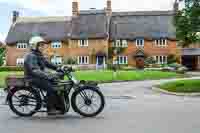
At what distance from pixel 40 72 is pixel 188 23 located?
1426cm

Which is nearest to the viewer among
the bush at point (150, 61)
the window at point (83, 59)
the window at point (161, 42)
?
the bush at point (150, 61)

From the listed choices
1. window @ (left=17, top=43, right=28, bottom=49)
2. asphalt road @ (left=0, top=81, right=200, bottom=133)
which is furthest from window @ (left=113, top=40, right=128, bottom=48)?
asphalt road @ (left=0, top=81, right=200, bottom=133)

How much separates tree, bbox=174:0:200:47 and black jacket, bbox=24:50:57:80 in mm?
13563

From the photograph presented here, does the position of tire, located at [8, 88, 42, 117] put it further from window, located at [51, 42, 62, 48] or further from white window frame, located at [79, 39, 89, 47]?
window, located at [51, 42, 62, 48]

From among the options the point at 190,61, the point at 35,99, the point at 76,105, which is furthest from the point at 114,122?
the point at 190,61

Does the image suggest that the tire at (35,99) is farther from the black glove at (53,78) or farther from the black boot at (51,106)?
the black glove at (53,78)

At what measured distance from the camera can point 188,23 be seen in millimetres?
23141

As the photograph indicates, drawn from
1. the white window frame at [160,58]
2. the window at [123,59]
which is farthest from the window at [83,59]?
the white window frame at [160,58]

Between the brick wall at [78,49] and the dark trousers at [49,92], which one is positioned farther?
the brick wall at [78,49]

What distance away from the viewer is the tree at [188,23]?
2269cm

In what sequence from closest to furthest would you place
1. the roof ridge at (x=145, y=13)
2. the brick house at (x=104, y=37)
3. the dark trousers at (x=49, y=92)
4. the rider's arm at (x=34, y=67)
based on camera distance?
the dark trousers at (x=49, y=92), the rider's arm at (x=34, y=67), the brick house at (x=104, y=37), the roof ridge at (x=145, y=13)

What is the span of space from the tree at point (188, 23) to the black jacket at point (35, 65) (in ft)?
44.5

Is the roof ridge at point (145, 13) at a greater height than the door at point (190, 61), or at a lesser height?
greater

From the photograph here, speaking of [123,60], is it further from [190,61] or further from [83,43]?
[190,61]
